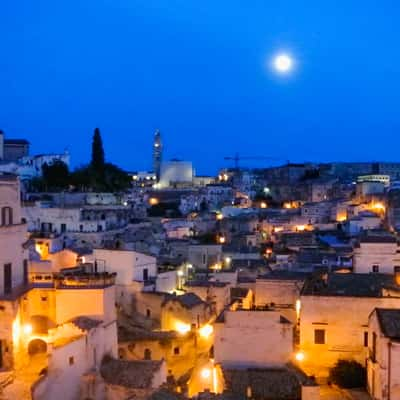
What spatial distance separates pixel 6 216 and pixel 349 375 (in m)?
10.7

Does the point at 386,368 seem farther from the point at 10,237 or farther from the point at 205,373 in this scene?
the point at 10,237

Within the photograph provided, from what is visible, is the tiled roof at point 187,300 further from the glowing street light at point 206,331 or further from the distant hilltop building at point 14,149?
the distant hilltop building at point 14,149

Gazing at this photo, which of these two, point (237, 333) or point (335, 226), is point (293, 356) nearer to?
point (237, 333)

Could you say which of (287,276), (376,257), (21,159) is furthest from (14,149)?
(376,257)

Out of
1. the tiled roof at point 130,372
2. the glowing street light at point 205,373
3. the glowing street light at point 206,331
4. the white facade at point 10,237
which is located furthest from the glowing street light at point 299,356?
the white facade at point 10,237

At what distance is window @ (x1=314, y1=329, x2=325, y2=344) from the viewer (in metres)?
17.2

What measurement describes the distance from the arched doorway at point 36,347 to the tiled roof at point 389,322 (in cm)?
927

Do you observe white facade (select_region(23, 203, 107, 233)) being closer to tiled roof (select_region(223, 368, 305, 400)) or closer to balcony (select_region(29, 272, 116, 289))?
balcony (select_region(29, 272, 116, 289))

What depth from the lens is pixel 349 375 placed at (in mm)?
15797

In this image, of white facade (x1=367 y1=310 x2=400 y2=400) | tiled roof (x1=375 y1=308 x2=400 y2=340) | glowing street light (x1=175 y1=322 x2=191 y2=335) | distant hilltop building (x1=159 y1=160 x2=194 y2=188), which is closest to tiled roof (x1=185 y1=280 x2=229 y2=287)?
glowing street light (x1=175 y1=322 x2=191 y2=335)

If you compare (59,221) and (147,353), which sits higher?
(59,221)

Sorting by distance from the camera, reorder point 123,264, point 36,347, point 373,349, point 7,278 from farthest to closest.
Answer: point 123,264
point 7,278
point 36,347
point 373,349

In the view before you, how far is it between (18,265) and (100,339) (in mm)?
4360

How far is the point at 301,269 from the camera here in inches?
965
